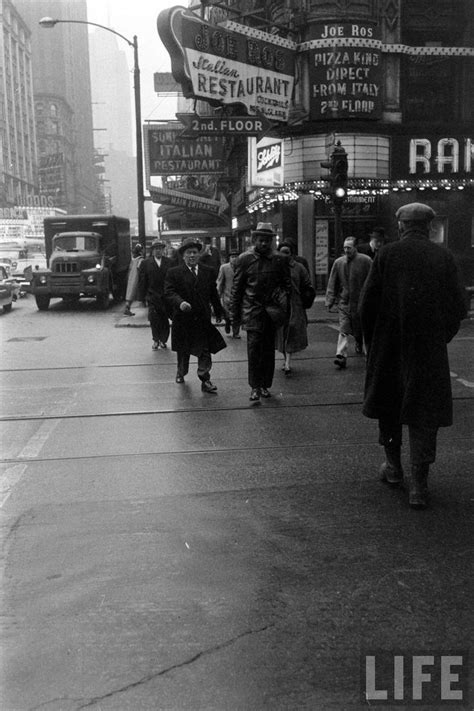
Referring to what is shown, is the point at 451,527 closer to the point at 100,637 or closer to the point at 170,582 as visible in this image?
the point at 170,582

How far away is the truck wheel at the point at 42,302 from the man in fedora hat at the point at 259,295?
16.0 m

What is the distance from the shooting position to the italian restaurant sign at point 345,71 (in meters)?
23.5

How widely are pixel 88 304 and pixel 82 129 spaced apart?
166 m

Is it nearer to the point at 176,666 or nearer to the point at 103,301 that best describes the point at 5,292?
the point at 103,301

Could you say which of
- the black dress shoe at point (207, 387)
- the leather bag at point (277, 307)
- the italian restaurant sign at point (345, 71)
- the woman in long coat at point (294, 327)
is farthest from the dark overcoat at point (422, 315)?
the italian restaurant sign at point (345, 71)

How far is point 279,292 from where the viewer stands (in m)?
8.41

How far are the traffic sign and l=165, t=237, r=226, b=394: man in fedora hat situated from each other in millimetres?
12299

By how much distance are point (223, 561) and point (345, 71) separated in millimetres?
22078

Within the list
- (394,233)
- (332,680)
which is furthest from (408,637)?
(394,233)

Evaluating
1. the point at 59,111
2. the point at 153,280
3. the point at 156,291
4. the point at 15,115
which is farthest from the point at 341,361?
the point at 59,111

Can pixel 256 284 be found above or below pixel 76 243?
below

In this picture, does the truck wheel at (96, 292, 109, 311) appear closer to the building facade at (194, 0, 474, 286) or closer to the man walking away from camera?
the building facade at (194, 0, 474, 286)

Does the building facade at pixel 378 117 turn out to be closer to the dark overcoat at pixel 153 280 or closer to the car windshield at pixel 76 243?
the car windshield at pixel 76 243

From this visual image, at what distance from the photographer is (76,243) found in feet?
81.8
